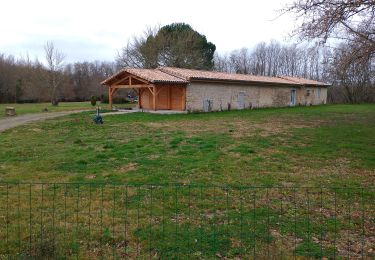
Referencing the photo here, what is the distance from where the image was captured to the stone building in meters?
25.9

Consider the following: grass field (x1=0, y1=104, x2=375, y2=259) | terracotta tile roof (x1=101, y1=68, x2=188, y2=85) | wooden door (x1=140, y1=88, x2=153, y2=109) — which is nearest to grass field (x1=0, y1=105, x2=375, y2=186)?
grass field (x1=0, y1=104, x2=375, y2=259)

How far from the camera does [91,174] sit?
8078 mm

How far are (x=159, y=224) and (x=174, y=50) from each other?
118 feet

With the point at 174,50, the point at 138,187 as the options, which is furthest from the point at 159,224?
the point at 174,50

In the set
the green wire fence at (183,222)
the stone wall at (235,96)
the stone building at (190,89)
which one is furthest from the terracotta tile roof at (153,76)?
the green wire fence at (183,222)

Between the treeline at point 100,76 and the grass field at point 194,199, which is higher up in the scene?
the treeline at point 100,76

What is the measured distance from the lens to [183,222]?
5258 millimetres

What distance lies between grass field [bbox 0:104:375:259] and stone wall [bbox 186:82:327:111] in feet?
46.8

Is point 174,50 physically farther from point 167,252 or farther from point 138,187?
point 167,252

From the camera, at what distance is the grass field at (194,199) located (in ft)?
15.0

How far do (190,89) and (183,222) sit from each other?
2103cm

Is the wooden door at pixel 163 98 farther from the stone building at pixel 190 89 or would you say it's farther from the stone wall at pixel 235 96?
the stone wall at pixel 235 96

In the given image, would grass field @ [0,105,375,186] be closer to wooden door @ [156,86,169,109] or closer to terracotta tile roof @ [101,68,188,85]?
terracotta tile roof @ [101,68,188,85]

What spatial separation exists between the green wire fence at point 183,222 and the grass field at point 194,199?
16 mm
